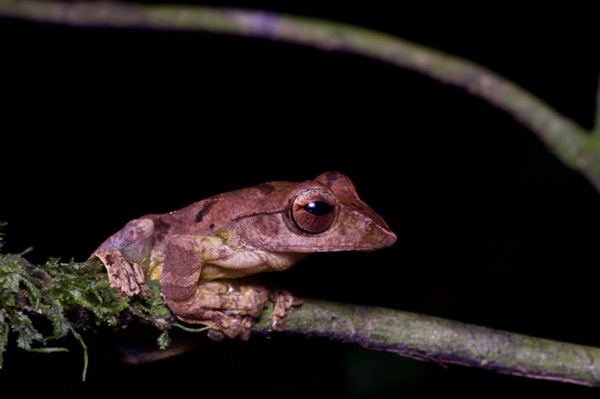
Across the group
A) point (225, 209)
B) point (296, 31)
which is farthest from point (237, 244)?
point (296, 31)

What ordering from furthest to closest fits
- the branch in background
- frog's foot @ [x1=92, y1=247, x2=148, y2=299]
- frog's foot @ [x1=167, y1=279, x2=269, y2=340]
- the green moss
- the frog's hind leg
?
the branch in background → frog's foot @ [x1=167, y1=279, x2=269, y2=340] → the frog's hind leg → frog's foot @ [x1=92, y1=247, x2=148, y2=299] → the green moss

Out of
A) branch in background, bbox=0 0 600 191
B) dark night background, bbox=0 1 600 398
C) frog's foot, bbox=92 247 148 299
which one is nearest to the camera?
frog's foot, bbox=92 247 148 299

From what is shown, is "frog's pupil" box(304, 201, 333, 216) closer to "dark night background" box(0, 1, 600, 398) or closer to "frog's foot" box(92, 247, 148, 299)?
"frog's foot" box(92, 247, 148, 299)

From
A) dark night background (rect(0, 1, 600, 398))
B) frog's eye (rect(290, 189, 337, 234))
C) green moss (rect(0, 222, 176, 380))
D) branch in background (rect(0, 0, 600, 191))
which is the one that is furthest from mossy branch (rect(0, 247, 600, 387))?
branch in background (rect(0, 0, 600, 191))

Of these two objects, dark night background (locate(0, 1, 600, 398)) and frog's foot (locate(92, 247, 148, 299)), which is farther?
dark night background (locate(0, 1, 600, 398))

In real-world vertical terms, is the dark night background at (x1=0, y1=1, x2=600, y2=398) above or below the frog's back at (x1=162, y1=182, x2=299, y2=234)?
above

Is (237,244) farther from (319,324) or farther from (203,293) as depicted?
(319,324)

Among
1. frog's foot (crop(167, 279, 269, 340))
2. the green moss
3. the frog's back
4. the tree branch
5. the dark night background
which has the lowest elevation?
the green moss
